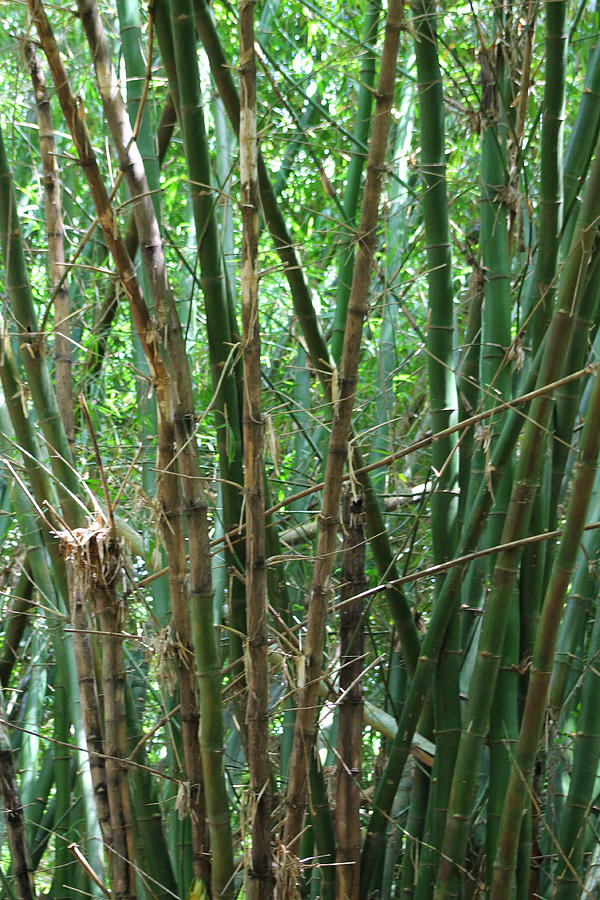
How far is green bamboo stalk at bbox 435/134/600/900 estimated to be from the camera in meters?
1.06

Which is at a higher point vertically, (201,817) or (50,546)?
(50,546)

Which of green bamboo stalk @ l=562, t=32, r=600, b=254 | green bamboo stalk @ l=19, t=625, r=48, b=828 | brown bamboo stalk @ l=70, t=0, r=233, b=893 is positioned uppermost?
green bamboo stalk @ l=562, t=32, r=600, b=254

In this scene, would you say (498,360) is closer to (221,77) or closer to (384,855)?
(221,77)

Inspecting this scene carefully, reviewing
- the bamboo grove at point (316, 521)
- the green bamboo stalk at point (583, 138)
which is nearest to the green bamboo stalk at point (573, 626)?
the bamboo grove at point (316, 521)

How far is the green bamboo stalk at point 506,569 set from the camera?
1.06 meters

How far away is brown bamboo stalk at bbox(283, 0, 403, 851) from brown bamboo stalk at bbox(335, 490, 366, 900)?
183mm

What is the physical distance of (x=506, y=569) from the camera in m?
1.15

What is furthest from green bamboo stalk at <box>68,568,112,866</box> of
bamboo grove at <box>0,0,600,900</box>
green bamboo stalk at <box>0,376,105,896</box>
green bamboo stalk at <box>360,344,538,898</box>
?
green bamboo stalk at <box>360,344,538,898</box>

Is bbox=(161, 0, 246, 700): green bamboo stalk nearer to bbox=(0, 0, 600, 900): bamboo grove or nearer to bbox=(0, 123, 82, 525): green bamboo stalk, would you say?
bbox=(0, 0, 600, 900): bamboo grove

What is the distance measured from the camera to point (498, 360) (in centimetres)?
136

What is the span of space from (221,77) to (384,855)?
114 cm

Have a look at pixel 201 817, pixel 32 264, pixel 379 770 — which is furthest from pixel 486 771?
pixel 32 264

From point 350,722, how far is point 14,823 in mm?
485

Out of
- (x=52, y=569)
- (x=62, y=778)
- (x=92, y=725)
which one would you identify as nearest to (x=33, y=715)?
(x=62, y=778)
